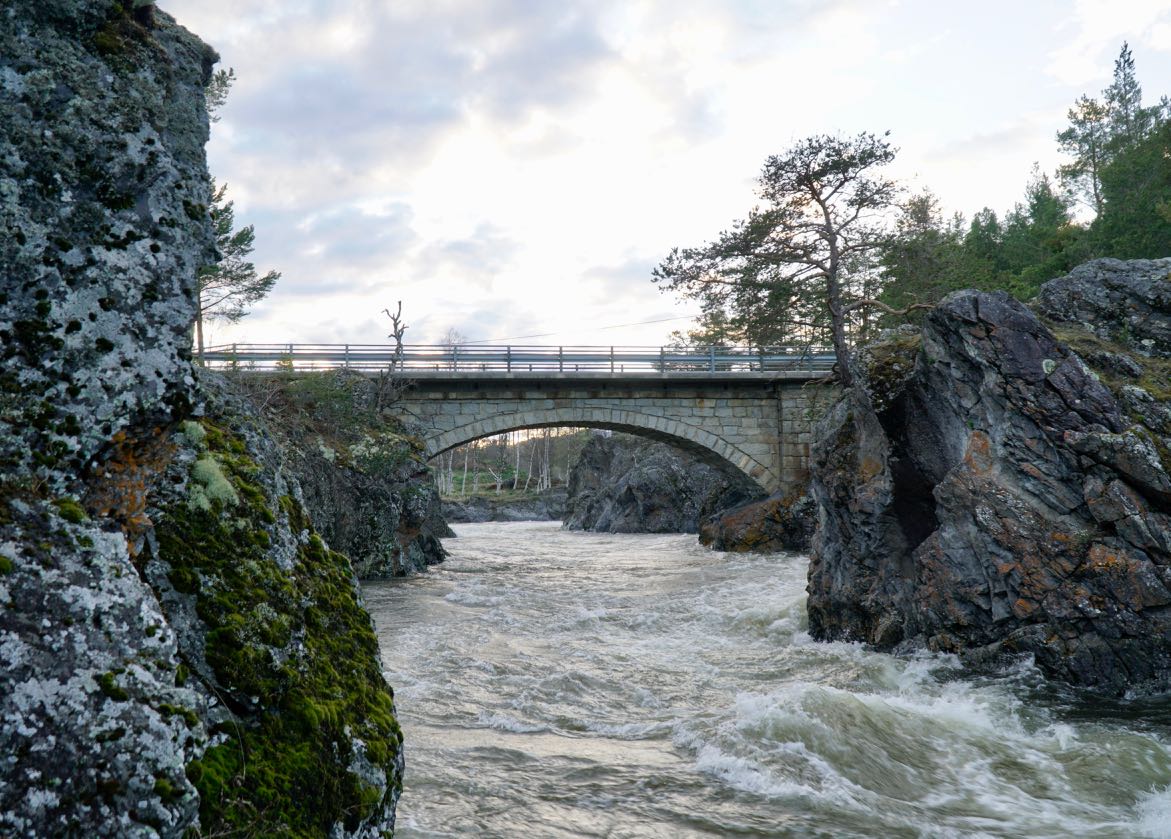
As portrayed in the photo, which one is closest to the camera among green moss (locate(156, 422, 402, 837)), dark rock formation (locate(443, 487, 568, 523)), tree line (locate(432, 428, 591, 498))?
green moss (locate(156, 422, 402, 837))

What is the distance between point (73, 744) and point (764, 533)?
24.8 metres

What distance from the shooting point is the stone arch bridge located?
2600cm

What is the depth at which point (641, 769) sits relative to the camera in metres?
5.09

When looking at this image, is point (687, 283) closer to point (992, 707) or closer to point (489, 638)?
point (489, 638)

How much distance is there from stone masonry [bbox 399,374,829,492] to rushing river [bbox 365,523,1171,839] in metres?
16.4

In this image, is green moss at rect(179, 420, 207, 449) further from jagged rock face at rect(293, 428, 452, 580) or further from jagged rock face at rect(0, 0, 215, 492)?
jagged rock face at rect(293, 428, 452, 580)

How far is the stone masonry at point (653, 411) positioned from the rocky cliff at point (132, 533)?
23.4 meters

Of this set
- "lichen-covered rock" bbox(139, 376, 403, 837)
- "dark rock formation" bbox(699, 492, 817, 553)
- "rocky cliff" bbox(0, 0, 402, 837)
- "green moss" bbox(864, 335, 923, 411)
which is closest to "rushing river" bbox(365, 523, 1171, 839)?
"lichen-covered rock" bbox(139, 376, 403, 837)

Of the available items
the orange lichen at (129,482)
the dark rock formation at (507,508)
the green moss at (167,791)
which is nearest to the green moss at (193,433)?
the orange lichen at (129,482)

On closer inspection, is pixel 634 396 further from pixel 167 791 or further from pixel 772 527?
pixel 167 791

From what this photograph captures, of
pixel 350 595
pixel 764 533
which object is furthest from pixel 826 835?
pixel 764 533

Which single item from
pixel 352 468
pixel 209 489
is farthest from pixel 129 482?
pixel 352 468

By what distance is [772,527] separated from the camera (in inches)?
1000

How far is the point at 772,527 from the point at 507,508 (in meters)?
41.6
